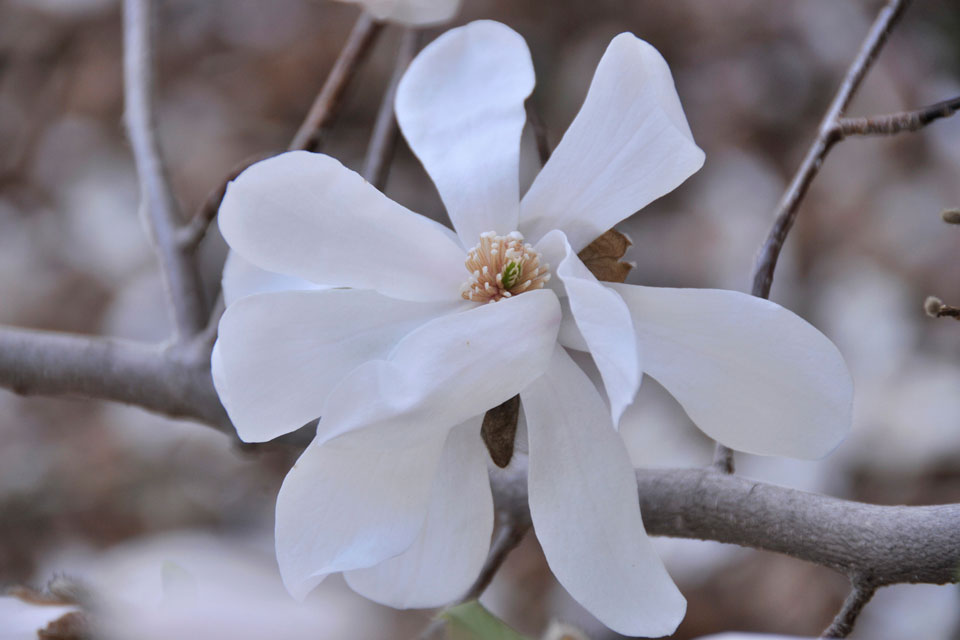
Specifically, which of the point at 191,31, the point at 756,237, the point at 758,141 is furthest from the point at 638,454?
the point at 191,31

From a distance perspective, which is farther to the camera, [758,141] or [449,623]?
[758,141]

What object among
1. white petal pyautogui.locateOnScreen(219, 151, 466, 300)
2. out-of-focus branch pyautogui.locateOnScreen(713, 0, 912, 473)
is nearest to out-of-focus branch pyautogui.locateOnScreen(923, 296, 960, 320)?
out-of-focus branch pyautogui.locateOnScreen(713, 0, 912, 473)

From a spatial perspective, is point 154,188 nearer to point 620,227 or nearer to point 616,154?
point 616,154

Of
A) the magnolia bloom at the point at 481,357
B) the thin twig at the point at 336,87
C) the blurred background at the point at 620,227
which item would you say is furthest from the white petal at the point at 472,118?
the blurred background at the point at 620,227

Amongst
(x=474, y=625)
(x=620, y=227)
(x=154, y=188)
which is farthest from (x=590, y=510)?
(x=620, y=227)

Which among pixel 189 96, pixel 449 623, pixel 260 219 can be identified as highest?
pixel 189 96

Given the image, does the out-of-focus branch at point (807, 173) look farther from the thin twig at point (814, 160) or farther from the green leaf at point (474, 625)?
the green leaf at point (474, 625)

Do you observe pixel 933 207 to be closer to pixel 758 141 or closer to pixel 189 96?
pixel 758 141

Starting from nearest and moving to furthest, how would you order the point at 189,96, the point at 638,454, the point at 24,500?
the point at 638,454
the point at 24,500
the point at 189,96
